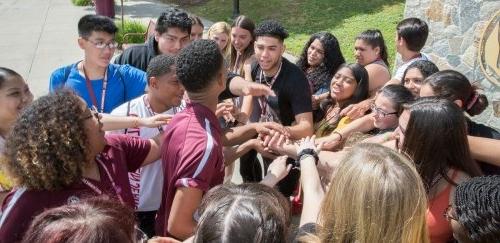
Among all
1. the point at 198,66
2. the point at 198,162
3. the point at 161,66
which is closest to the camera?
the point at 198,162

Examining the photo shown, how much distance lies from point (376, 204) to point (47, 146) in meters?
1.35

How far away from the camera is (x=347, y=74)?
12.9ft

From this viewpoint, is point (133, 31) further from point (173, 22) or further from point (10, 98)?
point (10, 98)

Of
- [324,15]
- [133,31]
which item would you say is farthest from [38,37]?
[324,15]

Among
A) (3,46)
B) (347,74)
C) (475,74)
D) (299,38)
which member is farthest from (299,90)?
(3,46)

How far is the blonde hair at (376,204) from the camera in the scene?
1749 millimetres

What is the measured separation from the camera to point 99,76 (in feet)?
11.3

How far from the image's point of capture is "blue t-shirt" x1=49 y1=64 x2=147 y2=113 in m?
3.42

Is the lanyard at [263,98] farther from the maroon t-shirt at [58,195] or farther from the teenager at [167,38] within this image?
the maroon t-shirt at [58,195]

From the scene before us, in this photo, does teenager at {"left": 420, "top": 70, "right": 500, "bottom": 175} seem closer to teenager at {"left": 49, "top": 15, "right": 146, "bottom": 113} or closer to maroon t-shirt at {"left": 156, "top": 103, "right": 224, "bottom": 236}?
maroon t-shirt at {"left": 156, "top": 103, "right": 224, "bottom": 236}

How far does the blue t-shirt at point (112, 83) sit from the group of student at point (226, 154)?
10mm

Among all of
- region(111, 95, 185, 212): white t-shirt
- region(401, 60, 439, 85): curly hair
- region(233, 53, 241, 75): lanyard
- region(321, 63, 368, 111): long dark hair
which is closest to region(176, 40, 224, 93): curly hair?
region(111, 95, 185, 212): white t-shirt

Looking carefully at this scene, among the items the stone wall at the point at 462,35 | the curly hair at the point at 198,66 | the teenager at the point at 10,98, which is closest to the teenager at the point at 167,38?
the teenager at the point at 10,98

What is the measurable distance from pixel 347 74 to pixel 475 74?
2.54 metres
